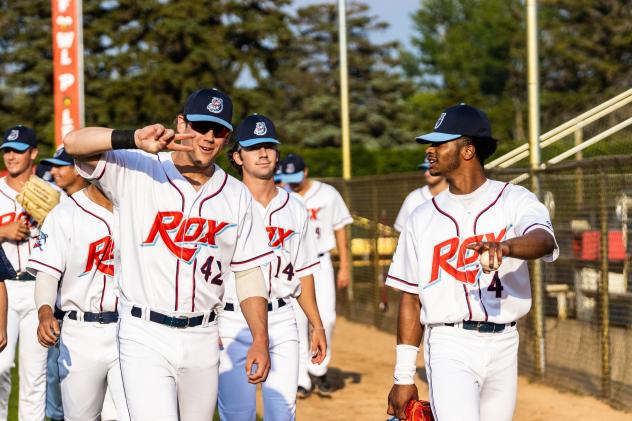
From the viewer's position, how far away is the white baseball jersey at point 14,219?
26.6 ft

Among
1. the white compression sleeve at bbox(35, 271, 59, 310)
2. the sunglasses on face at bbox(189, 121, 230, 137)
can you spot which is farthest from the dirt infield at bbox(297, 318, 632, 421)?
the sunglasses on face at bbox(189, 121, 230, 137)

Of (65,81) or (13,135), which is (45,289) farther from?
(65,81)

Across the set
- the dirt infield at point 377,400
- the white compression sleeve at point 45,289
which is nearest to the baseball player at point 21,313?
the white compression sleeve at point 45,289

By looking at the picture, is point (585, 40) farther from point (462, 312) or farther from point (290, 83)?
point (462, 312)

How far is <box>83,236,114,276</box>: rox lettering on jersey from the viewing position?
6641 millimetres

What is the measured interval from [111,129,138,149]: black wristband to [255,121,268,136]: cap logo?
102 inches

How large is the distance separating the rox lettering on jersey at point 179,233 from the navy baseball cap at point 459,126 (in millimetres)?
1241

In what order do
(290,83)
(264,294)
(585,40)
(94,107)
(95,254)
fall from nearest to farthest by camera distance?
(264,294), (95,254), (94,107), (585,40), (290,83)

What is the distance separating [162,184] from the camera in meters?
5.07

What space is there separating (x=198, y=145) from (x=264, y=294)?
0.85 metres

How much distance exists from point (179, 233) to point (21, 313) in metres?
3.52

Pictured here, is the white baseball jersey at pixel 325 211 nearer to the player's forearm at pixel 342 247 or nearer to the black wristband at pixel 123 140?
the player's forearm at pixel 342 247

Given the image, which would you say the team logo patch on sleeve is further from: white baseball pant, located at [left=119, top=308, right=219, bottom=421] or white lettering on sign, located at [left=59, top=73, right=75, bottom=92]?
white lettering on sign, located at [left=59, top=73, right=75, bottom=92]

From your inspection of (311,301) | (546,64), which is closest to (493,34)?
(546,64)
